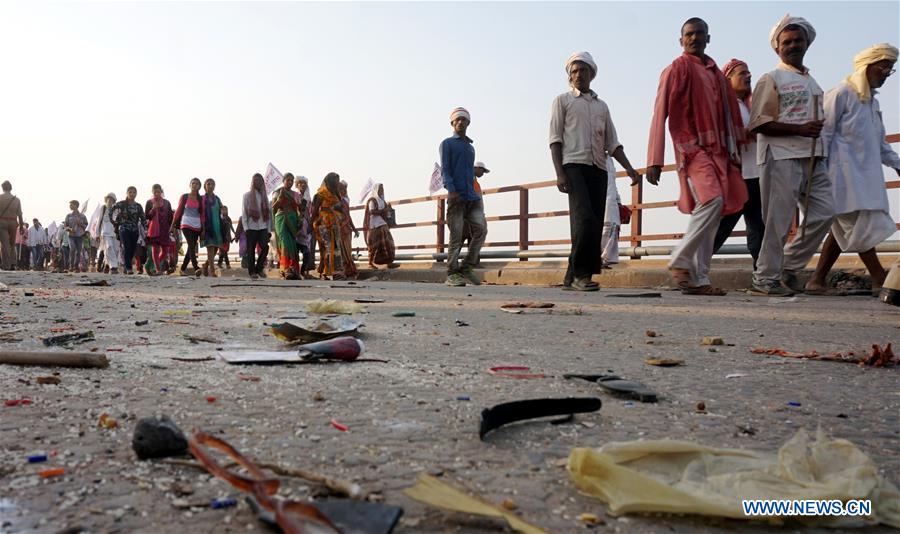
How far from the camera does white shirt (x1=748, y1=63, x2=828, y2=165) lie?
5676mm

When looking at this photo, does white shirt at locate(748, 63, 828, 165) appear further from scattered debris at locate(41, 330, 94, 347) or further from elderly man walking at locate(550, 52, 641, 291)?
scattered debris at locate(41, 330, 94, 347)

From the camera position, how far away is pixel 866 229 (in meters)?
5.90

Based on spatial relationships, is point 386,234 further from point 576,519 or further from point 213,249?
point 576,519

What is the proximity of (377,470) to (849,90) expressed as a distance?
613 centimetres

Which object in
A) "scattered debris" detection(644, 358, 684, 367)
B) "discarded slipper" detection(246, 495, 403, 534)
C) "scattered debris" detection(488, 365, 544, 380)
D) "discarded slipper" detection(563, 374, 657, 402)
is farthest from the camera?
"scattered debris" detection(644, 358, 684, 367)

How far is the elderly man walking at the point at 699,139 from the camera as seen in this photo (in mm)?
5723

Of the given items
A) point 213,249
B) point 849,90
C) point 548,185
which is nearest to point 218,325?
point 849,90

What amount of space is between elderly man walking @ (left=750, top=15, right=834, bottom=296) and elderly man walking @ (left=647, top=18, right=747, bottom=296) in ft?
0.72

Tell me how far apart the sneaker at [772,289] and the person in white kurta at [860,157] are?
0.47 m

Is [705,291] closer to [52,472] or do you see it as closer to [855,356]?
[855,356]

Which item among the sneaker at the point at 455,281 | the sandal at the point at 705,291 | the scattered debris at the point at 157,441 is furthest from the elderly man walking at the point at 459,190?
the scattered debris at the point at 157,441

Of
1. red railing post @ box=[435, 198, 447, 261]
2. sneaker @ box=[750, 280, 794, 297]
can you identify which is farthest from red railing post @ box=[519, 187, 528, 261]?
sneaker @ box=[750, 280, 794, 297]

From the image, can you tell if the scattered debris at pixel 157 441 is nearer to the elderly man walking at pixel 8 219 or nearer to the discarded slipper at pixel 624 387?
the discarded slipper at pixel 624 387

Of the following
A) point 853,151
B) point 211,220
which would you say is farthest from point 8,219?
point 853,151
